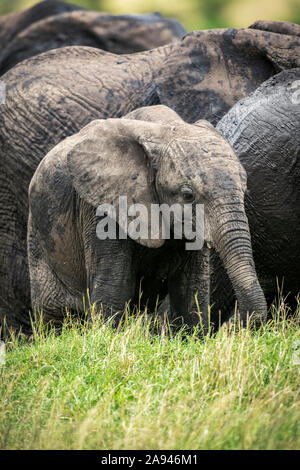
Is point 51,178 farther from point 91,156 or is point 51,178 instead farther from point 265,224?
point 265,224

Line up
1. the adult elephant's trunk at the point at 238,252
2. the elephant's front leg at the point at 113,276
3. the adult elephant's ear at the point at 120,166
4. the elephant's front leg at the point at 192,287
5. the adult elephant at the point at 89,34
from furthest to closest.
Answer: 1. the adult elephant at the point at 89,34
2. the elephant's front leg at the point at 192,287
3. the elephant's front leg at the point at 113,276
4. the adult elephant's ear at the point at 120,166
5. the adult elephant's trunk at the point at 238,252

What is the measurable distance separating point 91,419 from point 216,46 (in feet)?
17.8

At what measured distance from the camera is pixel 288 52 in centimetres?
897

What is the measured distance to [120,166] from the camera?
641cm

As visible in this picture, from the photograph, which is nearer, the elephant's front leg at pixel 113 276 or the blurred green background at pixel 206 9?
the elephant's front leg at pixel 113 276

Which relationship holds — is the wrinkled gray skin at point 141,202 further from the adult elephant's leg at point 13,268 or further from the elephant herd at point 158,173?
the adult elephant's leg at point 13,268

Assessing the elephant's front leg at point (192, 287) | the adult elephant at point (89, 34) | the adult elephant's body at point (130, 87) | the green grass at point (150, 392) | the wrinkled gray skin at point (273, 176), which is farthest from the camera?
the adult elephant at point (89, 34)

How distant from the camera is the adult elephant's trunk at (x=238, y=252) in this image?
5.75 metres

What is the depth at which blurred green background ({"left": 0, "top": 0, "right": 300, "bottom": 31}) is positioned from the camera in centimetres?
1791

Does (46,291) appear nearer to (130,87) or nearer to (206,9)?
(130,87)

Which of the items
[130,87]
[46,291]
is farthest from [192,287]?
[130,87]

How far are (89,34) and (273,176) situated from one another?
6.24 meters

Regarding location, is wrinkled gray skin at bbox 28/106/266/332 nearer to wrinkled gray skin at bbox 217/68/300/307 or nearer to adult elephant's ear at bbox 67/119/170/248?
adult elephant's ear at bbox 67/119/170/248

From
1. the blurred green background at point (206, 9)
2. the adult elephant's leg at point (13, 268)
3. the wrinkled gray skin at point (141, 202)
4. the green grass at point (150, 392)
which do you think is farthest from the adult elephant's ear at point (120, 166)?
the blurred green background at point (206, 9)
